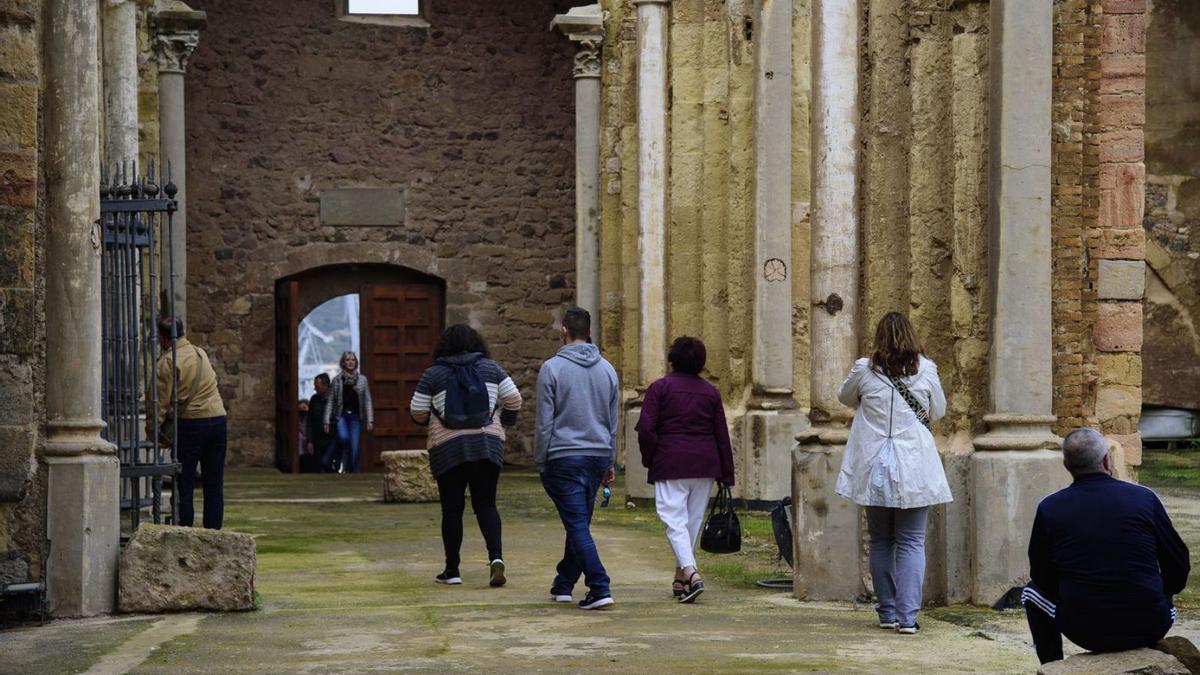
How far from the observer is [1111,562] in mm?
5754

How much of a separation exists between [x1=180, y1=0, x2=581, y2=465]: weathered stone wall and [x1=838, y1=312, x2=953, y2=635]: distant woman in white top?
14917 millimetres

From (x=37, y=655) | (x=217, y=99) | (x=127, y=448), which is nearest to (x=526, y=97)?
(x=217, y=99)

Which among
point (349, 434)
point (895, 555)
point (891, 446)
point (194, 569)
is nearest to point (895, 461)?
point (891, 446)

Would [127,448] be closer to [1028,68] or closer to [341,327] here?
[1028,68]

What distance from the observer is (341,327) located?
151ft

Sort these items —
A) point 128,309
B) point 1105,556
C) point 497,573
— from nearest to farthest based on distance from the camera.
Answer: point 1105,556, point 128,309, point 497,573

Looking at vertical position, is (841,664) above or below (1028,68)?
below

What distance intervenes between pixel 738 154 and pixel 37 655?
876 centimetres

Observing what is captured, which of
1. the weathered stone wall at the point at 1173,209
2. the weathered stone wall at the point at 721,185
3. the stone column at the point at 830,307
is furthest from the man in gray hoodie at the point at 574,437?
the weathered stone wall at the point at 1173,209

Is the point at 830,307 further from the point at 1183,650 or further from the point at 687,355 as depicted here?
the point at 1183,650

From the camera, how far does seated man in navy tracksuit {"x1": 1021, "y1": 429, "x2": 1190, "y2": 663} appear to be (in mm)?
5754

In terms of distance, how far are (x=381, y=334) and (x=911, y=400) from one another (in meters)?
15.2

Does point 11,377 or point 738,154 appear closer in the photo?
point 11,377

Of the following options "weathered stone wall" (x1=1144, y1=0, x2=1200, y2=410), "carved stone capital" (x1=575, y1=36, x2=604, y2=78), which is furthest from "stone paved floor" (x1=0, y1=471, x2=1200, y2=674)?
"weathered stone wall" (x1=1144, y1=0, x2=1200, y2=410)
